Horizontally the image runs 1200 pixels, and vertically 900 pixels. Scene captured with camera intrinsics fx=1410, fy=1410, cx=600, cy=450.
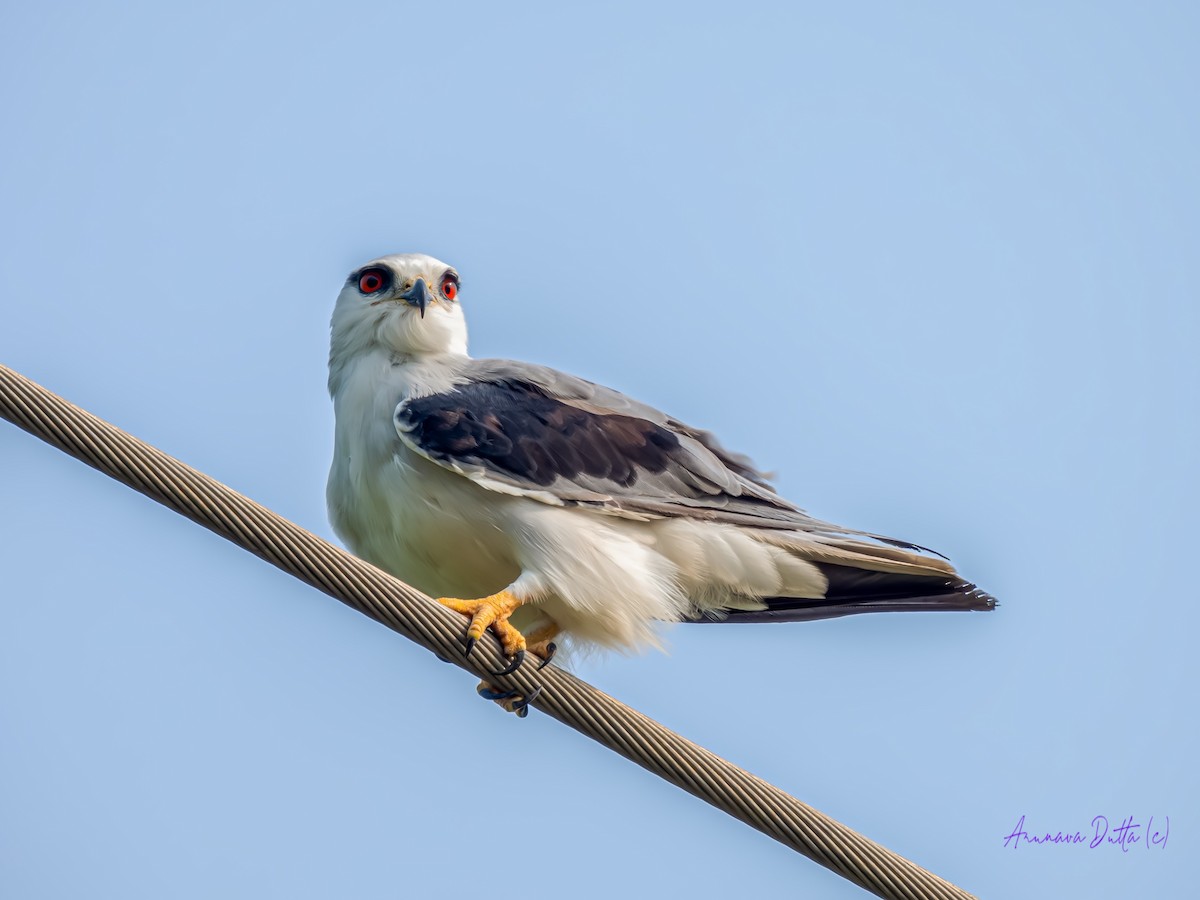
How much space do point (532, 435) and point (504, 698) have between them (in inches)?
43.2

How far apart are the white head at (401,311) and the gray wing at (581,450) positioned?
0.23 meters

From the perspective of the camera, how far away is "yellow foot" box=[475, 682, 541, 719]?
5020 millimetres

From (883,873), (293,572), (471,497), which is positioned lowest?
(883,873)

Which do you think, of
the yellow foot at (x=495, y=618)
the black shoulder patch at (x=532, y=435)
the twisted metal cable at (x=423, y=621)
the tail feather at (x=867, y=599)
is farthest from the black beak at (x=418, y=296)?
the twisted metal cable at (x=423, y=621)

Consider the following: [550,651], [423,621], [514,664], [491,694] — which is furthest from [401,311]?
[423,621]

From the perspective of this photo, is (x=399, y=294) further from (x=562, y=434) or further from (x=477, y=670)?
(x=477, y=670)

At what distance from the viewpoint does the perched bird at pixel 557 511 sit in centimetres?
537

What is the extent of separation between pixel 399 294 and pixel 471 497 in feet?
4.36

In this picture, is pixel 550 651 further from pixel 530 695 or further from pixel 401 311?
pixel 401 311

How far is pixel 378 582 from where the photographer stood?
3.83 meters

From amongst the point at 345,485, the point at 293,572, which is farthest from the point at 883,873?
the point at 345,485

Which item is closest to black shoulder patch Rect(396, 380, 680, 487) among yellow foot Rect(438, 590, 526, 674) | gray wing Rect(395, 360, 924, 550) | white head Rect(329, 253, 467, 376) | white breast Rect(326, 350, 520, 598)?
gray wing Rect(395, 360, 924, 550)

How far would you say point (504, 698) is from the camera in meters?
5.06

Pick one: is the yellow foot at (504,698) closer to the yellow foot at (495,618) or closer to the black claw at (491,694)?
the black claw at (491,694)
